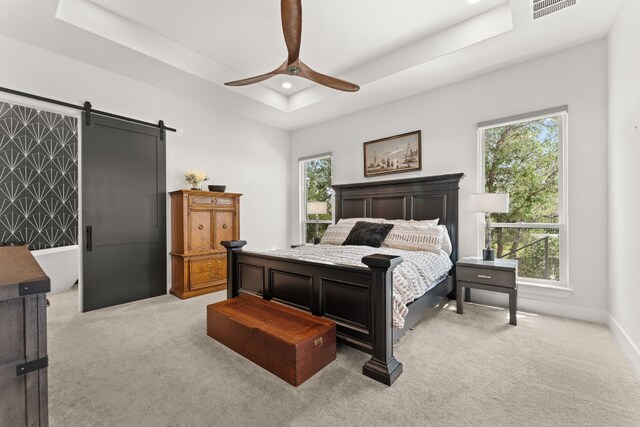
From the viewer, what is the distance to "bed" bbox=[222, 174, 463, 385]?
6.31 feet

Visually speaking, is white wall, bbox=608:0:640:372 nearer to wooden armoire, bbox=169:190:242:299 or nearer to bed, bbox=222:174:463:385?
bed, bbox=222:174:463:385

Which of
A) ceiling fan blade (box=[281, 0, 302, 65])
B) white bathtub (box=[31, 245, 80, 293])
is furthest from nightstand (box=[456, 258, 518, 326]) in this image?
white bathtub (box=[31, 245, 80, 293])

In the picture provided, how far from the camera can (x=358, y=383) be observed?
1.88 metres

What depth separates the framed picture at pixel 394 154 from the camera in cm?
420

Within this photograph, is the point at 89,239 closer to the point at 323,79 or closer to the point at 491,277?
the point at 323,79

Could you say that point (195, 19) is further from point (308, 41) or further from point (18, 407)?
point (18, 407)

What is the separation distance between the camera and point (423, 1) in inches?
108

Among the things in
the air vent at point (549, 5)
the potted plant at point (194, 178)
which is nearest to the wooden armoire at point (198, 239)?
the potted plant at point (194, 178)

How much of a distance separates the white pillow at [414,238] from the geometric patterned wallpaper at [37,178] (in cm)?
496

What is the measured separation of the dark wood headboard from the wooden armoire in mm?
1898

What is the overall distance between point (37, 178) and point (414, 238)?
18.0 feet

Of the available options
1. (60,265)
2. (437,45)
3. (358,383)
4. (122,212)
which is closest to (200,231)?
(122,212)

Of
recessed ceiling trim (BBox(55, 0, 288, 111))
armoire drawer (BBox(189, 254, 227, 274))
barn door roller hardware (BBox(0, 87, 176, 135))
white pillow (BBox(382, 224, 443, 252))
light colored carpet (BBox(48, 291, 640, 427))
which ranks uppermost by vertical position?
recessed ceiling trim (BBox(55, 0, 288, 111))

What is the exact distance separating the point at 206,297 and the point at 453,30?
14.3ft
